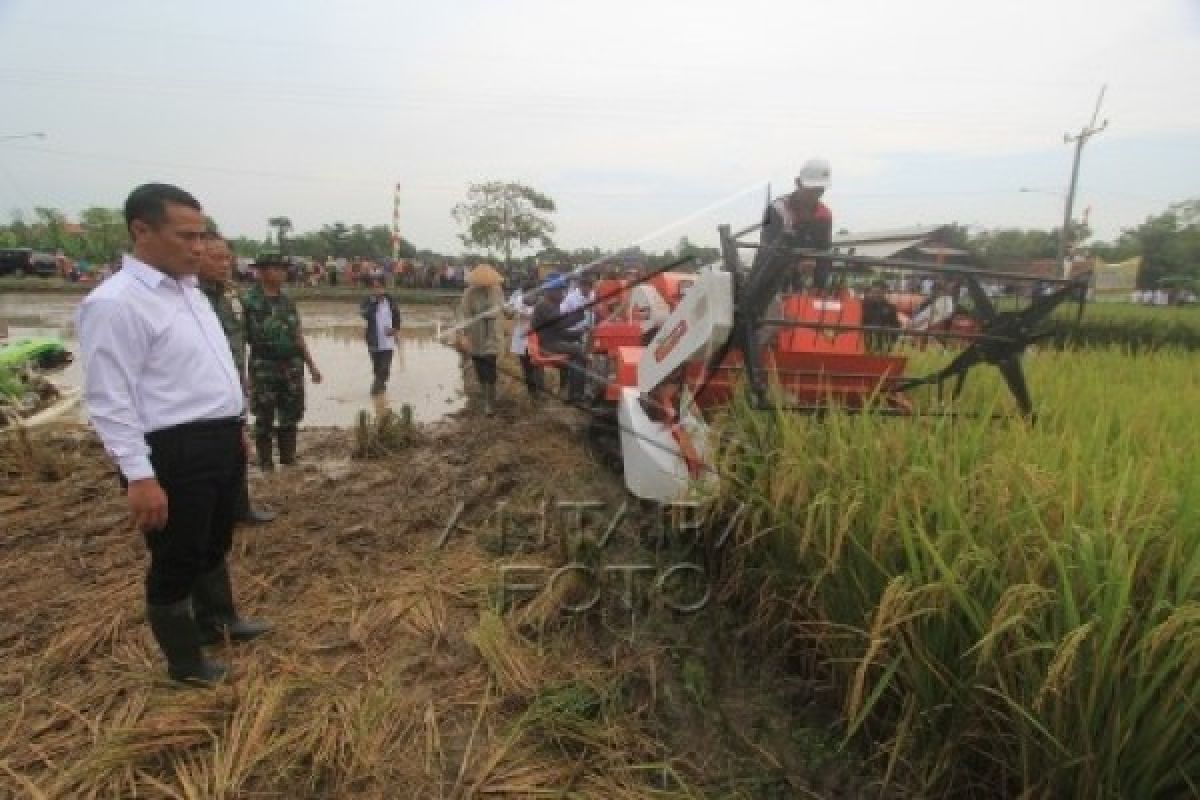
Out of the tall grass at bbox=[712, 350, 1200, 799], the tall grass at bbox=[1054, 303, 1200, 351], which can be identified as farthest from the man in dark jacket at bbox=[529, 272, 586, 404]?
the tall grass at bbox=[1054, 303, 1200, 351]

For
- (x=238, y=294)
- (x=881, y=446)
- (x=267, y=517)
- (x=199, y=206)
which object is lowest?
(x=267, y=517)

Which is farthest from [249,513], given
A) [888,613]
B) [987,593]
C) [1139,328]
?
[1139,328]

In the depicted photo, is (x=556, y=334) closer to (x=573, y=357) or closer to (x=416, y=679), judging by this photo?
(x=573, y=357)

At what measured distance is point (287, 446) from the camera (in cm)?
532

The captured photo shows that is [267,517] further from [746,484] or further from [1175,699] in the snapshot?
[1175,699]

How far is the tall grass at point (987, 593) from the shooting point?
5.16 ft

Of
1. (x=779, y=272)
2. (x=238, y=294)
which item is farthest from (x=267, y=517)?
(x=779, y=272)

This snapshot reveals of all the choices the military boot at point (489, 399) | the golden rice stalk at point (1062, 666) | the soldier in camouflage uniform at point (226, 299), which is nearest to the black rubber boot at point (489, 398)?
the military boot at point (489, 399)

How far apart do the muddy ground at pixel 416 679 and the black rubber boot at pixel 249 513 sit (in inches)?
3.9

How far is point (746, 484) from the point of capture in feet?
8.73

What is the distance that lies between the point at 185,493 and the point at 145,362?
0.44m

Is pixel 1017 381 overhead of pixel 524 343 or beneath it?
overhead

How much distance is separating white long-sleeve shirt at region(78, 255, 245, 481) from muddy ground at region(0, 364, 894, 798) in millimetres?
845

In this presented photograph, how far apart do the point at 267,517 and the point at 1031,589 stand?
3.83 meters
